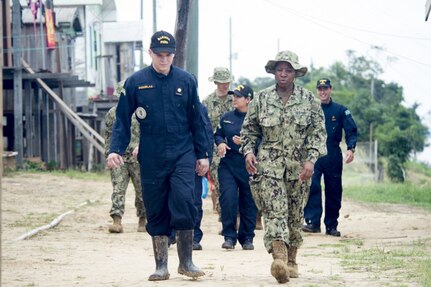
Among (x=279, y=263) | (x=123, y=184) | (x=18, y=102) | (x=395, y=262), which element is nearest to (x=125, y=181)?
(x=123, y=184)

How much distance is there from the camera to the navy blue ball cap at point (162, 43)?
31.5ft

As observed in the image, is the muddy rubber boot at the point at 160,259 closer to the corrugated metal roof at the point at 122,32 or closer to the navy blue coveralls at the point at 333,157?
the navy blue coveralls at the point at 333,157

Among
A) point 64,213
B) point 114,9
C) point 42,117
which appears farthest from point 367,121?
point 64,213

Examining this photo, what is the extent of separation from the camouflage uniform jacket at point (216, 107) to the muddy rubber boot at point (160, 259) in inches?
216

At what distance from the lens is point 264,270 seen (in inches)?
423

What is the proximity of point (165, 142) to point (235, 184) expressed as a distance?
4135 mm

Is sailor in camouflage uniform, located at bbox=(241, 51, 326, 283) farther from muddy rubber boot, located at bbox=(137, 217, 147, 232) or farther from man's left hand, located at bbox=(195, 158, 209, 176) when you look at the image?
muddy rubber boot, located at bbox=(137, 217, 147, 232)

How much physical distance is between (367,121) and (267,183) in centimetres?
4734

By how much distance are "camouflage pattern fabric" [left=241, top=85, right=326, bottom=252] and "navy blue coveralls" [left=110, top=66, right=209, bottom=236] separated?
58cm

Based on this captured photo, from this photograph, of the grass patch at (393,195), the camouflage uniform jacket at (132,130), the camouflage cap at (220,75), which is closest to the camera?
the camouflage cap at (220,75)

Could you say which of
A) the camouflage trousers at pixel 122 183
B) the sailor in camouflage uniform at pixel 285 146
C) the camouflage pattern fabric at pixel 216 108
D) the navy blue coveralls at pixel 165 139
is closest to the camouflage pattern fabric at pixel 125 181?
the camouflage trousers at pixel 122 183

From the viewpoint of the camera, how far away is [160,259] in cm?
967

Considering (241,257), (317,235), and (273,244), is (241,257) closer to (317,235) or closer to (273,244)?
(273,244)

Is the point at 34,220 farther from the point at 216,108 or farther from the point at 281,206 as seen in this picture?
the point at 281,206
